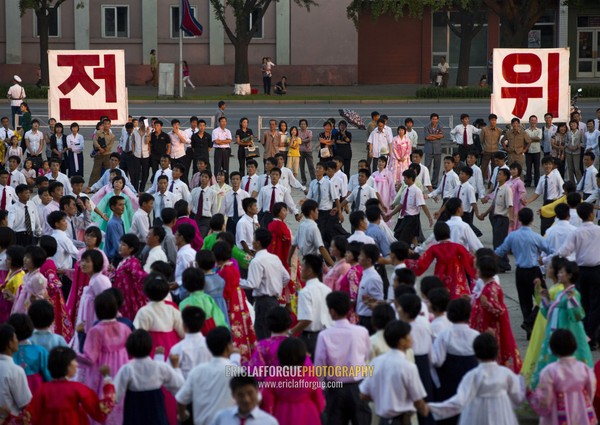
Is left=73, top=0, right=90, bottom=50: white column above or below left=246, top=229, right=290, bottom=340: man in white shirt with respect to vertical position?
above

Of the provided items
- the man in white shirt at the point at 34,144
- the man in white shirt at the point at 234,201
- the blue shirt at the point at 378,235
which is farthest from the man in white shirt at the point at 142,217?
the man in white shirt at the point at 34,144

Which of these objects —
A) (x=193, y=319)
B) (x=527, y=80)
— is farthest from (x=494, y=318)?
(x=527, y=80)

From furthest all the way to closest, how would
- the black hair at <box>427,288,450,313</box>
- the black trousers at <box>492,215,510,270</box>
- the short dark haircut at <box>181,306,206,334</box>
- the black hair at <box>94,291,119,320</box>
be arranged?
1. the black trousers at <box>492,215,510,270</box>
2. the black hair at <box>427,288,450,313</box>
3. the black hair at <box>94,291,119,320</box>
4. the short dark haircut at <box>181,306,206,334</box>

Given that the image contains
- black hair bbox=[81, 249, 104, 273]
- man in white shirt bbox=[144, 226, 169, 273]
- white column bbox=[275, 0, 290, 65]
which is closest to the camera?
black hair bbox=[81, 249, 104, 273]

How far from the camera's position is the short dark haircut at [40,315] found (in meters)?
8.98

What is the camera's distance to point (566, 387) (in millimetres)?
8297

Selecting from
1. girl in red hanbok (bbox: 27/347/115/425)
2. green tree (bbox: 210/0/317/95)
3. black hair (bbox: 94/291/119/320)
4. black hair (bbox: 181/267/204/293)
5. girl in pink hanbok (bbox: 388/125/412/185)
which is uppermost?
green tree (bbox: 210/0/317/95)

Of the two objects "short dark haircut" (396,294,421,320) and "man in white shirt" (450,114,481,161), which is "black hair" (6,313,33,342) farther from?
"man in white shirt" (450,114,481,161)

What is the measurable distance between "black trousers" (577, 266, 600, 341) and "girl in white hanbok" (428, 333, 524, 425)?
4565 mm

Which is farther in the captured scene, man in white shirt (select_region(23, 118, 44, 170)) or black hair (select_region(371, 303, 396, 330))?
man in white shirt (select_region(23, 118, 44, 170))

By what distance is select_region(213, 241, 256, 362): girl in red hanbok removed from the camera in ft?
34.2

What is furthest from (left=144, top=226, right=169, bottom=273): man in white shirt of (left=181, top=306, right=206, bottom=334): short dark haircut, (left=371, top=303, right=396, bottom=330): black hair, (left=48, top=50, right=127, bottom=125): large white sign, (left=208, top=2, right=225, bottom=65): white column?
(left=208, top=2, right=225, bottom=65): white column

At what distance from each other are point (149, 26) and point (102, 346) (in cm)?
4330

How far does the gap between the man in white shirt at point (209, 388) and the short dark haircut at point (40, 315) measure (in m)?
1.46
